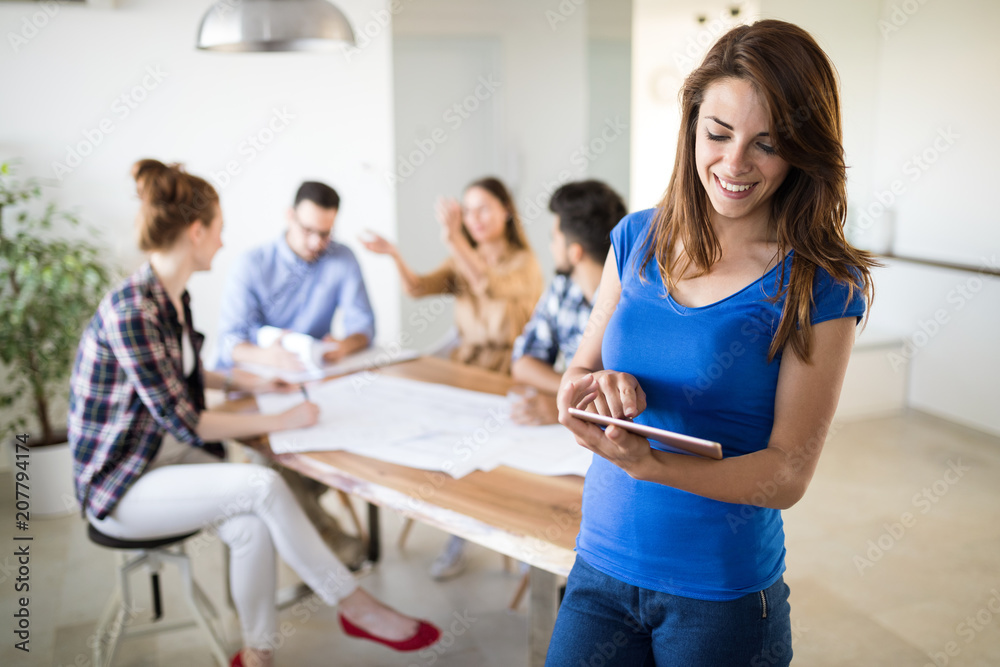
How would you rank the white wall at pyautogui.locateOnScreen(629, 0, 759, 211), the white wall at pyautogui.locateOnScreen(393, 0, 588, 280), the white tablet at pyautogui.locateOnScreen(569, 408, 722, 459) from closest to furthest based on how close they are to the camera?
the white tablet at pyautogui.locateOnScreen(569, 408, 722, 459)
the white wall at pyautogui.locateOnScreen(393, 0, 588, 280)
the white wall at pyautogui.locateOnScreen(629, 0, 759, 211)

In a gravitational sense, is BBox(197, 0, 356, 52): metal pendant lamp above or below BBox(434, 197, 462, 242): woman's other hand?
above

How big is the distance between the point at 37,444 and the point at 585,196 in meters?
2.58

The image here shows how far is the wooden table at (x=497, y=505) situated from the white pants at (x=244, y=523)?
0.15m

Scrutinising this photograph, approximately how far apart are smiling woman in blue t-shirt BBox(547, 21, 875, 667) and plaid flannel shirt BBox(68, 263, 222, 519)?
4.11ft

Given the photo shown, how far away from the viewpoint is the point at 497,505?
5.46 ft

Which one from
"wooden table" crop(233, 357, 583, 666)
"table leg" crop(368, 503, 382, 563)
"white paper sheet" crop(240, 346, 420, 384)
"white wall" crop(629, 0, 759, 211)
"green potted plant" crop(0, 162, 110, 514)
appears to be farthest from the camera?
"white wall" crop(629, 0, 759, 211)

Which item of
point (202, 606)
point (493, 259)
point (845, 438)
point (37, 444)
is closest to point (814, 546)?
point (845, 438)

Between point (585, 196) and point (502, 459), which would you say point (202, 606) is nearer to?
point (502, 459)

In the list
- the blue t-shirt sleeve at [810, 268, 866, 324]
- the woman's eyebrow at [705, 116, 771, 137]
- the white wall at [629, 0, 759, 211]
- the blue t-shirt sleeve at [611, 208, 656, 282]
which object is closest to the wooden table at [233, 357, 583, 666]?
the blue t-shirt sleeve at [611, 208, 656, 282]

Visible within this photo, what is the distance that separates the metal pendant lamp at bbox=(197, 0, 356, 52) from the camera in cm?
210

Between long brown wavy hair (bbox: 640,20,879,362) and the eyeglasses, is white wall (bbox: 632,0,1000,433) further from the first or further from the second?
long brown wavy hair (bbox: 640,20,879,362)

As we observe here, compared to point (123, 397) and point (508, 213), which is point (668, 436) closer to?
point (123, 397)

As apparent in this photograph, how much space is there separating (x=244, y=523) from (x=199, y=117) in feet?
8.92

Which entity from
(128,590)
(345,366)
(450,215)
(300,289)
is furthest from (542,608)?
(300,289)
